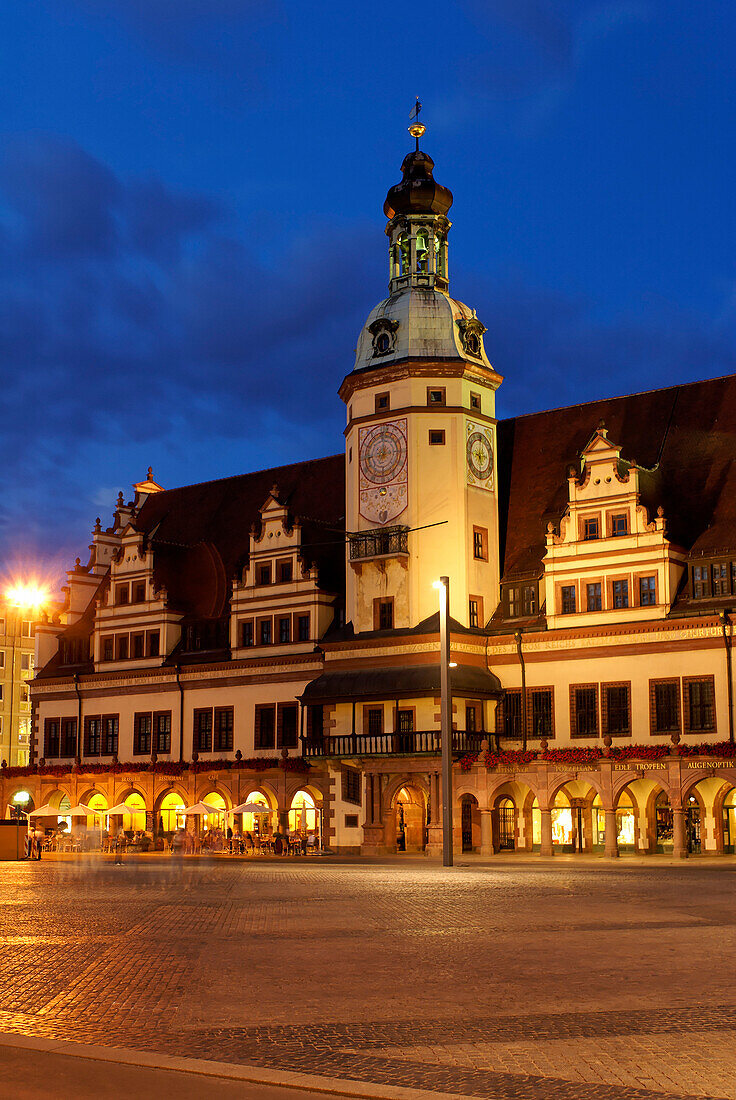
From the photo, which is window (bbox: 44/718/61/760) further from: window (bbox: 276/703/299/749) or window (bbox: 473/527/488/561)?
window (bbox: 473/527/488/561)

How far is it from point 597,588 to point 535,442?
1064cm

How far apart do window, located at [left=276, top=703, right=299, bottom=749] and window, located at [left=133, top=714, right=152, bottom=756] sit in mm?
9269

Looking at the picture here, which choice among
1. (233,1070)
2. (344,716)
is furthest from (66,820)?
(233,1070)

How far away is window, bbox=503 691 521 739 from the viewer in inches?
2207

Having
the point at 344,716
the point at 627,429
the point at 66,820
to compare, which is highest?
the point at 627,429

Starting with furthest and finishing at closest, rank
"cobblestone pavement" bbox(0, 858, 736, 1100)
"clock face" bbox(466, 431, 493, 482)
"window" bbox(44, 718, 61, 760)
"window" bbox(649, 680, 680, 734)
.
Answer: "window" bbox(44, 718, 61, 760)
"clock face" bbox(466, 431, 493, 482)
"window" bbox(649, 680, 680, 734)
"cobblestone pavement" bbox(0, 858, 736, 1100)

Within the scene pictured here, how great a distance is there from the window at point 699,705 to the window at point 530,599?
8106mm

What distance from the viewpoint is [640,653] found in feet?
172

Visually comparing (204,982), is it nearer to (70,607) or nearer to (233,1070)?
(233,1070)

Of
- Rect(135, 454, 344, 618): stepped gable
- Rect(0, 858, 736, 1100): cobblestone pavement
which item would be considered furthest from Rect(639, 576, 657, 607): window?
Rect(0, 858, 736, 1100): cobblestone pavement

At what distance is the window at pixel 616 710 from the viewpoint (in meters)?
52.6

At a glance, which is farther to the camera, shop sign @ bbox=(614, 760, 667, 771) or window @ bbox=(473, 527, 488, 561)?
window @ bbox=(473, 527, 488, 561)

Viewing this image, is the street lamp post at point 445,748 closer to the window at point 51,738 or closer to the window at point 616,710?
the window at point 616,710

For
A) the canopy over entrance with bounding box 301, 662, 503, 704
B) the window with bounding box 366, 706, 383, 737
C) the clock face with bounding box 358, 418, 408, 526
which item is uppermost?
the clock face with bounding box 358, 418, 408, 526
